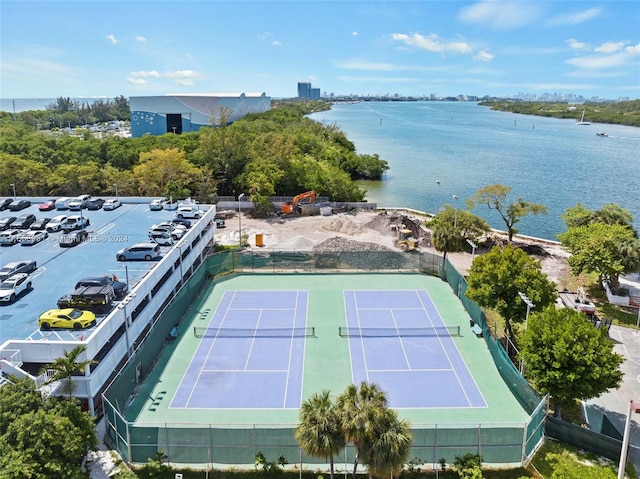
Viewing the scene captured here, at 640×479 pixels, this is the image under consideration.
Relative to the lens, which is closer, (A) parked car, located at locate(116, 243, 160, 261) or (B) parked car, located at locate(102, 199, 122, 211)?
(A) parked car, located at locate(116, 243, 160, 261)

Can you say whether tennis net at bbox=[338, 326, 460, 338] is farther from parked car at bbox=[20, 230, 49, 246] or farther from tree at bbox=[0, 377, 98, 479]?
parked car at bbox=[20, 230, 49, 246]

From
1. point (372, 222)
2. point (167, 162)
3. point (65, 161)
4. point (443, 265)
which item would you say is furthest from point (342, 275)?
point (65, 161)

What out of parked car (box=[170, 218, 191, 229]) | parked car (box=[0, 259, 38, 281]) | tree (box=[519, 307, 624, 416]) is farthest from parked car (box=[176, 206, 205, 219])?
tree (box=[519, 307, 624, 416])

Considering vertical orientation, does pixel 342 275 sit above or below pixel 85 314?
below

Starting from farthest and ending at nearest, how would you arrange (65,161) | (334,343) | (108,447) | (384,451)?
1. (65,161)
2. (334,343)
3. (108,447)
4. (384,451)

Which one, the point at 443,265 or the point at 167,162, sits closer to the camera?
the point at 443,265

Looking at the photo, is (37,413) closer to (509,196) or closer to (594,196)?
(509,196)
